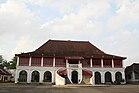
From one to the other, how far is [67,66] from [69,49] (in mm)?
5865

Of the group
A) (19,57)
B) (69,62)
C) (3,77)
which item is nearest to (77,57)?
(69,62)

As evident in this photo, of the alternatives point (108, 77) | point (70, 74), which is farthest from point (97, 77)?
point (70, 74)

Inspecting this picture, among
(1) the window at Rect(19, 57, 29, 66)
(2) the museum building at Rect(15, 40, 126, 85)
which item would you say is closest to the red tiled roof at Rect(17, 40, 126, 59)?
(2) the museum building at Rect(15, 40, 126, 85)

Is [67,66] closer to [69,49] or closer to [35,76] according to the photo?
[69,49]

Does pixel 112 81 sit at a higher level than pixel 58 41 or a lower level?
lower

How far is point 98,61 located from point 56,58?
8935 millimetres

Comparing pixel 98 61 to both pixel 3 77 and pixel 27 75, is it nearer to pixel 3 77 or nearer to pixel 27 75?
pixel 27 75

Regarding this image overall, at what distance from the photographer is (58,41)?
154 ft

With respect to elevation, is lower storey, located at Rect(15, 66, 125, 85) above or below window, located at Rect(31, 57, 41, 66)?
below

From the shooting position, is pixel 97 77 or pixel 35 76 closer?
pixel 35 76

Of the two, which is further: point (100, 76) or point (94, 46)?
point (94, 46)

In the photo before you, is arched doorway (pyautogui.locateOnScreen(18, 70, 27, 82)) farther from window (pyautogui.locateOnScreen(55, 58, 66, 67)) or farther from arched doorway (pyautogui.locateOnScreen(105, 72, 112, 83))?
arched doorway (pyautogui.locateOnScreen(105, 72, 112, 83))

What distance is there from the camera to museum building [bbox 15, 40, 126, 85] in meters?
39.4

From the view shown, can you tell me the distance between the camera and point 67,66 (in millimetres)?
39531
